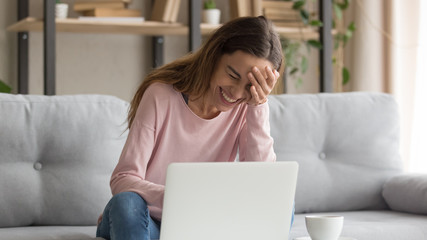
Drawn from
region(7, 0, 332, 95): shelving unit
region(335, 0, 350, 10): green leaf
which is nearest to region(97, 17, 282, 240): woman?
Result: region(7, 0, 332, 95): shelving unit

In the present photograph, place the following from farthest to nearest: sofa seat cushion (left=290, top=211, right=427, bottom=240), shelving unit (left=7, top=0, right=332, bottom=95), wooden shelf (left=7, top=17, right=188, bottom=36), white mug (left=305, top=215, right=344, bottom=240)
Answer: wooden shelf (left=7, top=17, right=188, bottom=36)
shelving unit (left=7, top=0, right=332, bottom=95)
sofa seat cushion (left=290, top=211, right=427, bottom=240)
white mug (left=305, top=215, right=344, bottom=240)

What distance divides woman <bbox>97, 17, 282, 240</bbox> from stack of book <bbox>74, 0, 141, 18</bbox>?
1.09m

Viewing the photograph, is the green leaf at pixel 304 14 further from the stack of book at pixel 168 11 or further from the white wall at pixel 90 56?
the stack of book at pixel 168 11

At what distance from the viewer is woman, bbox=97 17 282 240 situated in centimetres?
152

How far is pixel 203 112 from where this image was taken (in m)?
1.70

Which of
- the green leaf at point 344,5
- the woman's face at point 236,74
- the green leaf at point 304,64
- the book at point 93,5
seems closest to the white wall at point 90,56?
the book at point 93,5

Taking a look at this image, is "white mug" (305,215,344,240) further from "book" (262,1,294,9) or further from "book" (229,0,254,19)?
"book" (262,1,294,9)

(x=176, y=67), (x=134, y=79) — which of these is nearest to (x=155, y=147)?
(x=176, y=67)

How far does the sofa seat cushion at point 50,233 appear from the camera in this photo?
64.6 inches

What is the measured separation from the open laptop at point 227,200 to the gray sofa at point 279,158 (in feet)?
1.77

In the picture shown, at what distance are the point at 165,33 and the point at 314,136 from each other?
110cm

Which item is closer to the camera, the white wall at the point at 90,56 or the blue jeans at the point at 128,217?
the blue jeans at the point at 128,217

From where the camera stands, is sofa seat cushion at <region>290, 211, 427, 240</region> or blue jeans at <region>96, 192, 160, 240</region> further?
sofa seat cushion at <region>290, 211, 427, 240</region>

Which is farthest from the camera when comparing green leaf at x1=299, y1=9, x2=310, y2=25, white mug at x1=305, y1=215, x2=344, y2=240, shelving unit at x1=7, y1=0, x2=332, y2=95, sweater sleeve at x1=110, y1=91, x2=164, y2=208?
green leaf at x1=299, y1=9, x2=310, y2=25
